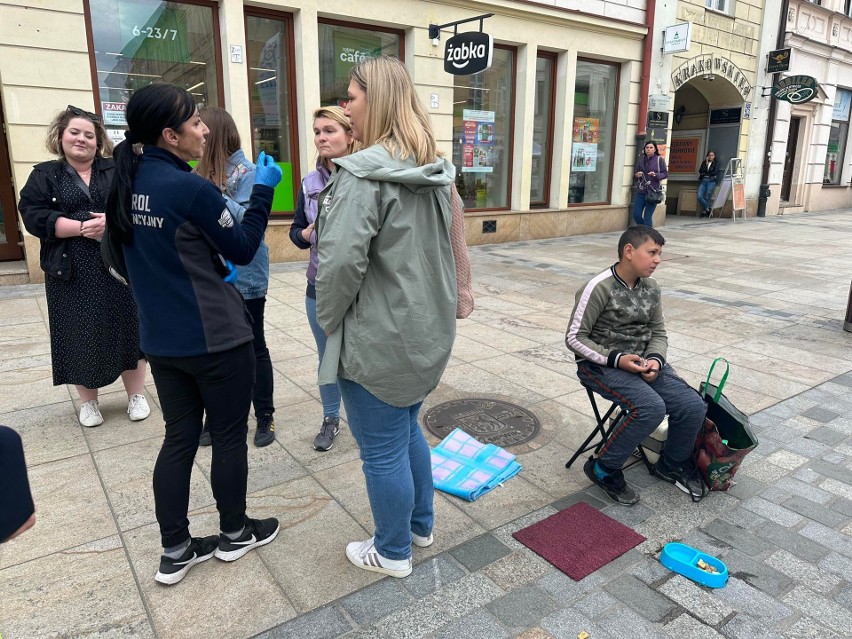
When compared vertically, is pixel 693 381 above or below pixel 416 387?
below

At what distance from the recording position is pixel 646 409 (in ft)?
9.72

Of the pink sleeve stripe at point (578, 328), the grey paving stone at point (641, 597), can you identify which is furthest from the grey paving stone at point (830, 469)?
the grey paving stone at point (641, 597)

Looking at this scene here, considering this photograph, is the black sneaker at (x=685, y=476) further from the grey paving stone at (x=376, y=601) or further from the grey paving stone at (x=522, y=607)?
the grey paving stone at (x=376, y=601)

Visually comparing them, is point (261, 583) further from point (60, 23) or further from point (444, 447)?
point (60, 23)

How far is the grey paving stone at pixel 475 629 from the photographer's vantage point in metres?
2.25

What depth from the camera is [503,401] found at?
14.4 feet

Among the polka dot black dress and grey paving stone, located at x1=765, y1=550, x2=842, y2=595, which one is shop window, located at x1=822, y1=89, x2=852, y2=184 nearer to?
grey paving stone, located at x1=765, y1=550, x2=842, y2=595

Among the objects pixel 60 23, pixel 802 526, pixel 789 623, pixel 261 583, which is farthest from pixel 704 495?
pixel 60 23

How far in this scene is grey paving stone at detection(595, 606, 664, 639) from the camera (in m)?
2.25

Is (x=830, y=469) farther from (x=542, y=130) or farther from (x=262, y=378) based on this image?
(x=542, y=130)

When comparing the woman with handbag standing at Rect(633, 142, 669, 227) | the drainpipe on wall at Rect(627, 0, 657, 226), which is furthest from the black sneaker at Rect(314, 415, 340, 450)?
the drainpipe on wall at Rect(627, 0, 657, 226)

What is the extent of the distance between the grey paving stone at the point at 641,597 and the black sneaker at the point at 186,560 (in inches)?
64.5

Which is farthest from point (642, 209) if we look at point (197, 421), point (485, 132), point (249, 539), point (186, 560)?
point (186, 560)

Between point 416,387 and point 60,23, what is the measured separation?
7740mm
